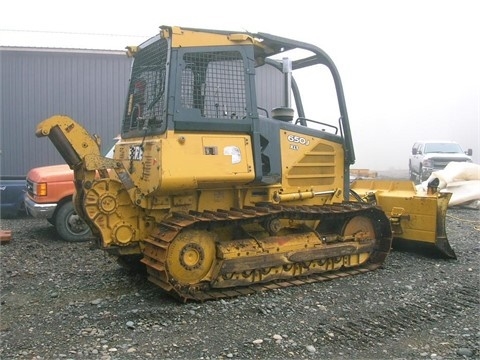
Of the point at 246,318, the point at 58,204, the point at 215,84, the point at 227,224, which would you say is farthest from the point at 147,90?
the point at 58,204

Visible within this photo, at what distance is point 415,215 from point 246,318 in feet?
12.3

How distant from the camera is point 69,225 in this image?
8.73 metres

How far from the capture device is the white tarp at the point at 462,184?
1331cm

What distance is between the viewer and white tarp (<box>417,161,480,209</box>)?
13.3 m

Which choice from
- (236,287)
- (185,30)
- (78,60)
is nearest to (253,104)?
(185,30)

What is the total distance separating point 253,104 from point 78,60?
10.6m

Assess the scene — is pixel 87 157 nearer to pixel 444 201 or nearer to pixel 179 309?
pixel 179 309

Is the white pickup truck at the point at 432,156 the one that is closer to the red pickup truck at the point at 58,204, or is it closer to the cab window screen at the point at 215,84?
the red pickup truck at the point at 58,204

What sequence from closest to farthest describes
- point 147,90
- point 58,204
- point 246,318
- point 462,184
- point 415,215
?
1. point 246,318
2. point 147,90
3. point 415,215
4. point 58,204
5. point 462,184

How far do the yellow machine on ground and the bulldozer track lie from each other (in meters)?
0.02

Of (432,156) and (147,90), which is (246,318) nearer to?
(147,90)

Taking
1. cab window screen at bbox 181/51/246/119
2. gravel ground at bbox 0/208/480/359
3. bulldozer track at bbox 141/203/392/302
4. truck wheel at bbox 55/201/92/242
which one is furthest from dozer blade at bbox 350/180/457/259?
truck wheel at bbox 55/201/92/242

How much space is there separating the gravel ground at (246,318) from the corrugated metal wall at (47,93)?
8.61 meters

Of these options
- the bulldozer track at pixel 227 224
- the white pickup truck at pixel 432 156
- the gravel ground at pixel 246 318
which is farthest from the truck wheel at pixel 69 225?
the white pickup truck at pixel 432 156
